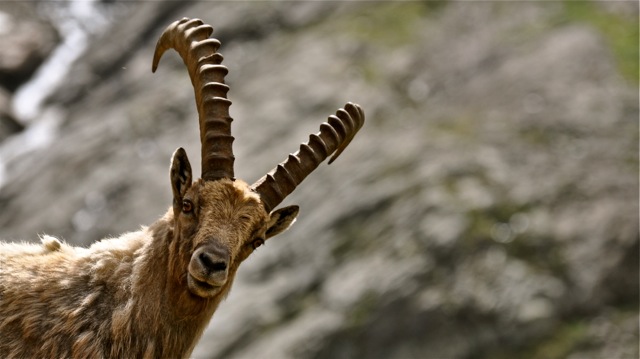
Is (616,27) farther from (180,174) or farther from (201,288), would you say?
(201,288)

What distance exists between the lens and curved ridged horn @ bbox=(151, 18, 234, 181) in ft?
31.9

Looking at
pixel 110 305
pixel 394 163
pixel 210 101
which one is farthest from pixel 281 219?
pixel 394 163

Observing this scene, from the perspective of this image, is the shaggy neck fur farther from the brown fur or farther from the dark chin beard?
the dark chin beard

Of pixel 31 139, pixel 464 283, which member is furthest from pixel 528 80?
pixel 31 139

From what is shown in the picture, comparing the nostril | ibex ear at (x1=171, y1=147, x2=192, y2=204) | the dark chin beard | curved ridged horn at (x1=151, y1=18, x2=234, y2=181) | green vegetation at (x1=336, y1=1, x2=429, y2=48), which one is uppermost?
green vegetation at (x1=336, y1=1, x2=429, y2=48)

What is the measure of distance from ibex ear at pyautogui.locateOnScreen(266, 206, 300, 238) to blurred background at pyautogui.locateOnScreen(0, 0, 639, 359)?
444 inches

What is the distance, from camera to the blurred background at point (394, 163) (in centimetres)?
2216

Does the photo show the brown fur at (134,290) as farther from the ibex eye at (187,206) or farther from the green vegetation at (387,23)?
the green vegetation at (387,23)

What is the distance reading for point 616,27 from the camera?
2802 centimetres

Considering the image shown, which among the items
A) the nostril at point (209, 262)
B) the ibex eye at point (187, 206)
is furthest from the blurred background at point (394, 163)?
the nostril at point (209, 262)

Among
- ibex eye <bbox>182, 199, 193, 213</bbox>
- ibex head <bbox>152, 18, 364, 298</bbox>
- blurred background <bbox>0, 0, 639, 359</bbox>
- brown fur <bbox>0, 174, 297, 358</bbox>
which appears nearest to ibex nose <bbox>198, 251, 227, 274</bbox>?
ibex head <bbox>152, 18, 364, 298</bbox>

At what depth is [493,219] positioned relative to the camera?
23.6 m

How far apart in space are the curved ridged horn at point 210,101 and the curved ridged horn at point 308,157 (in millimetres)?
403

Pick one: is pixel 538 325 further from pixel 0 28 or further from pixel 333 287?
pixel 0 28
